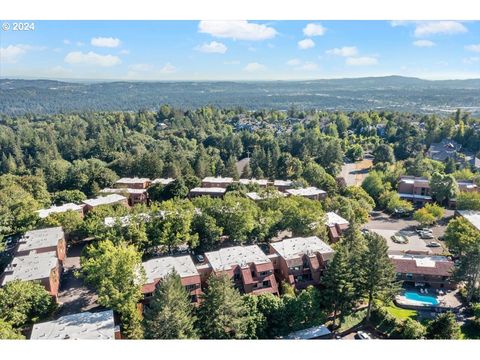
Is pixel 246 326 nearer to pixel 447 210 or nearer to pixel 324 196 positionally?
pixel 324 196

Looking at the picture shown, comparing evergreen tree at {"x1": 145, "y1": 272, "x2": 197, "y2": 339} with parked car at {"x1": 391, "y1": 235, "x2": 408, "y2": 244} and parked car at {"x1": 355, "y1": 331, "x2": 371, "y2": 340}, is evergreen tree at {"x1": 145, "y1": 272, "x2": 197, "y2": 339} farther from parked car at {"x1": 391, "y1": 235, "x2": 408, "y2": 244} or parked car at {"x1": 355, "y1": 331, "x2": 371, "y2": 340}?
parked car at {"x1": 391, "y1": 235, "x2": 408, "y2": 244}

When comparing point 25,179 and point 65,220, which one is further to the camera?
point 25,179

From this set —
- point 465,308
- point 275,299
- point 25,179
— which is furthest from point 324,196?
point 25,179

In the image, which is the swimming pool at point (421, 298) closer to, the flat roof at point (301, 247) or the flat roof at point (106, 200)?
the flat roof at point (301, 247)

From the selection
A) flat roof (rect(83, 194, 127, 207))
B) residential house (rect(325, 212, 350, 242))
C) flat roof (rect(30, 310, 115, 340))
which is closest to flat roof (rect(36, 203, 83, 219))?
flat roof (rect(83, 194, 127, 207))

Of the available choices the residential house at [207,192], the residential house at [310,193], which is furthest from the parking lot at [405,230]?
the residential house at [207,192]
